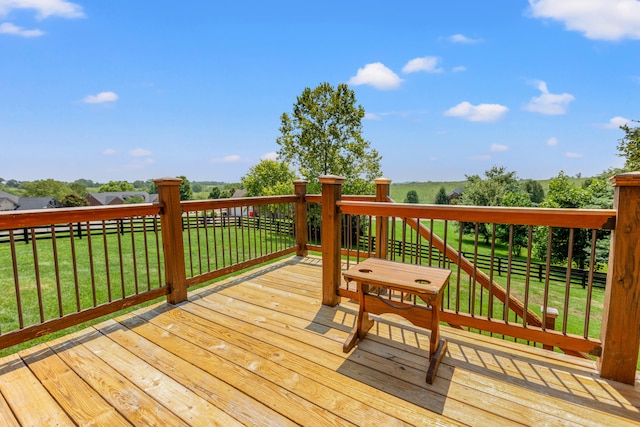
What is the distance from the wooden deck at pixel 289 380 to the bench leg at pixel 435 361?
0.20 ft

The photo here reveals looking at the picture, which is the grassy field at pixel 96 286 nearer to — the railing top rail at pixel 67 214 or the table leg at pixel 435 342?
the railing top rail at pixel 67 214

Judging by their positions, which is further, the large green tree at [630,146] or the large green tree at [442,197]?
the large green tree at [442,197]

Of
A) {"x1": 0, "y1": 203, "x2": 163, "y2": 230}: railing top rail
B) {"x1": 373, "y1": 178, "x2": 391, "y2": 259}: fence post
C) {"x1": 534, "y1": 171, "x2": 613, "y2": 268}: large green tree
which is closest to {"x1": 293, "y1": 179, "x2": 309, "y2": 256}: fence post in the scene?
{"x1": 373, "y1": 178, "x2": 391, "y2": 259}: fence post

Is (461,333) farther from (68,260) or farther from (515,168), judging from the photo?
(515,168)

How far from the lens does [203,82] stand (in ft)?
63.5

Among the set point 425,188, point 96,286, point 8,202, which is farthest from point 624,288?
point 425,188

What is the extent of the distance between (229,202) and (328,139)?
37.0 feet

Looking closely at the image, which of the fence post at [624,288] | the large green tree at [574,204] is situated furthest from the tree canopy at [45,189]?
the fence post at [624,288]

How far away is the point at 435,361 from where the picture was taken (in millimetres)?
1864

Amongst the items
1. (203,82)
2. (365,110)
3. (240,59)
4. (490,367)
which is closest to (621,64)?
(365,110)

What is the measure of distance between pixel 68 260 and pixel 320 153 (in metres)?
10.3

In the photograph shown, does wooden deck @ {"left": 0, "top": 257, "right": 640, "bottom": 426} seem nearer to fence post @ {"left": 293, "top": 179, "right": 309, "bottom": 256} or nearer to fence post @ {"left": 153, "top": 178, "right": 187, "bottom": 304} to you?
fence post @ {"left": 153, "top": 178, "right": 187, "bottom": 304}

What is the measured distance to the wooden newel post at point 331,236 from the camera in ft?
9.29

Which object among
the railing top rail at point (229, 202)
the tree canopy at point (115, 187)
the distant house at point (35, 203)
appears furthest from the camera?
the tree canopy at point (115, 187)
